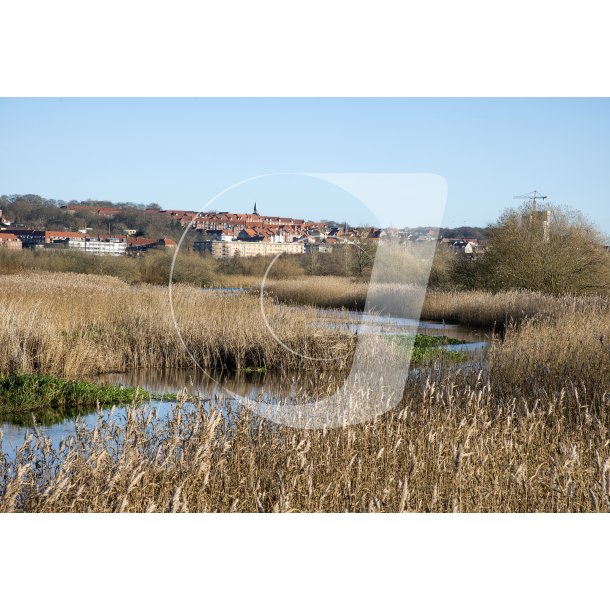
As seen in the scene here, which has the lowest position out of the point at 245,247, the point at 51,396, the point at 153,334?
Result: the point at 51,396

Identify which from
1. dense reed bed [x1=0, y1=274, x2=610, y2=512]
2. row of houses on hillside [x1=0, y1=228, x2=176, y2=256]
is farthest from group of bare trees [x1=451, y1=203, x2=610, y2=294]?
row of houses on hillside [x1=0, y1=228, x2=176, y2=256]

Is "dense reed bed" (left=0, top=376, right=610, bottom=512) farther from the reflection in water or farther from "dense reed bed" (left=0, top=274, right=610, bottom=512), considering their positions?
the reflection in water

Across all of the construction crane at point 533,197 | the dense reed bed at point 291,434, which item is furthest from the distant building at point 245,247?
the construction crane at point 533,197

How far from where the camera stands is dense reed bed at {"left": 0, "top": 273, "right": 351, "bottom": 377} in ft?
35.4

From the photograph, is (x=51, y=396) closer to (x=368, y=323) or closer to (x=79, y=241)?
(x=368, y=323)

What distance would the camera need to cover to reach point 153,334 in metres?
12.4

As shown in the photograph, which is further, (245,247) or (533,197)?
(533,197)

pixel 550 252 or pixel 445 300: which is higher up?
pixel 550 252

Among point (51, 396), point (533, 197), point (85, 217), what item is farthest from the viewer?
point (533, 197)

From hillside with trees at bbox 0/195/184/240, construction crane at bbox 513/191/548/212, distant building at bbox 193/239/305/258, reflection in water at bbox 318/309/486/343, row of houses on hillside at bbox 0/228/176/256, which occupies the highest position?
construction crane at bbox 513/191/548/212

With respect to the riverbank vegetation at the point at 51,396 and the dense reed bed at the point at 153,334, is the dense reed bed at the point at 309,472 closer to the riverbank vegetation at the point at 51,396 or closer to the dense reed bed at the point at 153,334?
Result: the riverbank vegetation at the point at 51,396

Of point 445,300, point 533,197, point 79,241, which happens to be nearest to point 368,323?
point 79,241

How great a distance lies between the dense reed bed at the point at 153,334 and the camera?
35.4 ft

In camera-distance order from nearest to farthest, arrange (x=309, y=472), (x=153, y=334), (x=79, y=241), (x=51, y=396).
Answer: (x=309, y=472) < (x=51, y=396) < (x=153, y=334) < (x=79, y=241)
